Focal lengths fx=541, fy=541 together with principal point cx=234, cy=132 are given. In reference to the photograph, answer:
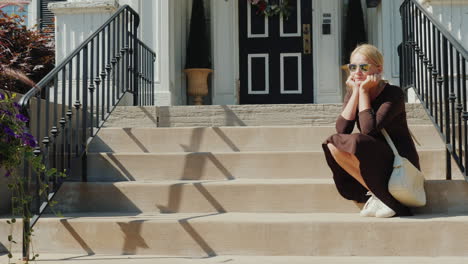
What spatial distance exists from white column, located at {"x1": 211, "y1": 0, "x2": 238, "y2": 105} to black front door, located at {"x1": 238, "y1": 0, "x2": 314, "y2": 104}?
0.45 feet

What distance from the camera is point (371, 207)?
2.84 metres

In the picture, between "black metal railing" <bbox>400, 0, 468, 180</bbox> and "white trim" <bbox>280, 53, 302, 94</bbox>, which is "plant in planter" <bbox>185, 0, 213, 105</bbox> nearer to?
"white trim" <bbox>280, 53, 302, 94</bbox>

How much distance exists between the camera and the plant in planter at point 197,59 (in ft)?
21.2

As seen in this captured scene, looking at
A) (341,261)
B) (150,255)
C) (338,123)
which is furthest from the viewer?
(338,123)

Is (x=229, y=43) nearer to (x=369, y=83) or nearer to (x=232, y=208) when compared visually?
(x=232, y=208)

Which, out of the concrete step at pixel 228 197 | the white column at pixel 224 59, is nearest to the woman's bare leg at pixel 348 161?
the concrete step at pixel 228 197

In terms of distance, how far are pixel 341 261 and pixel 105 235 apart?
47.3 inches

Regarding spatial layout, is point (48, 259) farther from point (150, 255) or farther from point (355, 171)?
point (355, 171)

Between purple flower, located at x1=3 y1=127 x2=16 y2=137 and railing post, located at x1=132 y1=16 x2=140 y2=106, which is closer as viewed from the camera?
purple flower, located at x1=3 y1=127 x2=16 y2=137

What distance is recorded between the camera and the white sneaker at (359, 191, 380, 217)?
9.28 ft

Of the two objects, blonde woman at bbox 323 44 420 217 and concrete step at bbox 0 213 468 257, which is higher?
blonde woman at bbox 323 44 420 217

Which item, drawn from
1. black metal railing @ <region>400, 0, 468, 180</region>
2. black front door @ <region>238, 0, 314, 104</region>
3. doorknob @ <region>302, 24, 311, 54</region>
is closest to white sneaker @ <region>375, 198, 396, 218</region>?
black metal railing @ <region>400, 0, 468, 180</region>

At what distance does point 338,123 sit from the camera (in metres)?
2.97

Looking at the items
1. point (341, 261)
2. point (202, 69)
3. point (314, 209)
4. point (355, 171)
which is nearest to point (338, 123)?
point (355, 171)
